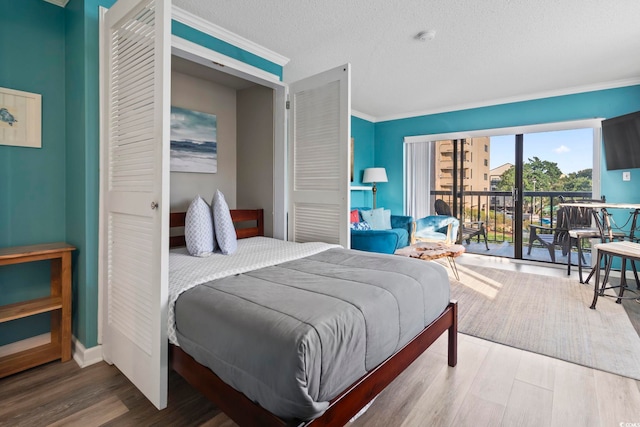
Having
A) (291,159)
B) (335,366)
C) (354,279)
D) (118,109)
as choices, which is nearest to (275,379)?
(335,366)

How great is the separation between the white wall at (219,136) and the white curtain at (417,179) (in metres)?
3.38

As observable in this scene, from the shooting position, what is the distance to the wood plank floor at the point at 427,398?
5.16ft

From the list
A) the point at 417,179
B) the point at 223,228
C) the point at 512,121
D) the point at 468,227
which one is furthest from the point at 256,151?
the point at 468,227

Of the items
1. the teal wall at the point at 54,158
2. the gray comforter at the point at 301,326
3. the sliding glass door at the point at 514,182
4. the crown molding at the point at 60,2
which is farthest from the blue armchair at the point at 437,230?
the crown molding at the point at 60,2

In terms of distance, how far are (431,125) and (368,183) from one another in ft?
4.92

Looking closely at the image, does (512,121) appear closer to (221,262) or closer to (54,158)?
(221,262)

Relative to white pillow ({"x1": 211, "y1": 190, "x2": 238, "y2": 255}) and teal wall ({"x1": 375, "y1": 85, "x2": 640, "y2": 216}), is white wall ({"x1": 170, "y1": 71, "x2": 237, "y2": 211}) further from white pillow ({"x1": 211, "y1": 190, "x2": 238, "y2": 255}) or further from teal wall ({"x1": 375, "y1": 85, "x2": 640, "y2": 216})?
teal wall ({"x1": 375, "y1": 85, "x2": 640, "y2": 216})

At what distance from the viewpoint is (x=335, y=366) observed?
1141 mm

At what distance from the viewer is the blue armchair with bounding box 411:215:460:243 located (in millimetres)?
4824

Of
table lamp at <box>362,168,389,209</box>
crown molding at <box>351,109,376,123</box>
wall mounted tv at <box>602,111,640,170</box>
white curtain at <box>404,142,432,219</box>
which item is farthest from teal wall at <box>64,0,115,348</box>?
wall mounted tv at <box>602,111,640,170</box>

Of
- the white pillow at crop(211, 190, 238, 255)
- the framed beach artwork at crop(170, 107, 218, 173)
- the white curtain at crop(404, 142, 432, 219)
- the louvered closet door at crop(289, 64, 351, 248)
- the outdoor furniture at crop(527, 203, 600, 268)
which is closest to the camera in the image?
the white pillow at crop(211, 190, 238, 255)

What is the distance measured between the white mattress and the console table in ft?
2.13

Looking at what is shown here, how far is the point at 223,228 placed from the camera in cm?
236

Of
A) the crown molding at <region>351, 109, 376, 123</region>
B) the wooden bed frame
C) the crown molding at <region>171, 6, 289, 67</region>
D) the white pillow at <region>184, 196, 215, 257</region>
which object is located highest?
the crown molding at <region>351, 109, 376, 123</region>
